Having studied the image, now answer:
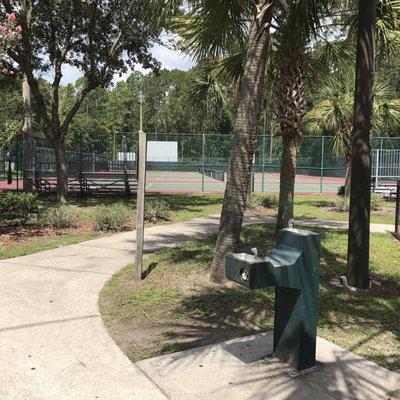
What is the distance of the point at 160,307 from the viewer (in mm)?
5246

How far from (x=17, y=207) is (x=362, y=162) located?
665cm

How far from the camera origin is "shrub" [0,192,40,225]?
381 inches

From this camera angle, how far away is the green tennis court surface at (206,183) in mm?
24469

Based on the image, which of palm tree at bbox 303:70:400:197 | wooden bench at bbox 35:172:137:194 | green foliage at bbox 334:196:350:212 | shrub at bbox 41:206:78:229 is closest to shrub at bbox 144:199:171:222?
shrub at bbox 41:206:78:229

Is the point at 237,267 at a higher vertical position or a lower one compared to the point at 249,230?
higher

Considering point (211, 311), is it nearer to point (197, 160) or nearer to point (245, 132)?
point (245, 132)

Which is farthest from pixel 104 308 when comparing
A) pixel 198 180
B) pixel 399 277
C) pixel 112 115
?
pixel 112 115

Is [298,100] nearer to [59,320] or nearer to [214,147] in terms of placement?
[59,320]

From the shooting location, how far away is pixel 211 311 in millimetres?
5086

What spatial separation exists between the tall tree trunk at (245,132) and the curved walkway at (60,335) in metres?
1.62

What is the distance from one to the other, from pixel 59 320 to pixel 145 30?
492 inches

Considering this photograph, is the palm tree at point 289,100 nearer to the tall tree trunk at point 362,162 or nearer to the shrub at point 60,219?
the tall tree trunk at point 362,162

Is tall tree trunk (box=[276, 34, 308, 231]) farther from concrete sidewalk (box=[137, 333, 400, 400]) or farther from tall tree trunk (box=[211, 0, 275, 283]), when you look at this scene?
concrete sidewalk (box=[137, 333, 400, 400])

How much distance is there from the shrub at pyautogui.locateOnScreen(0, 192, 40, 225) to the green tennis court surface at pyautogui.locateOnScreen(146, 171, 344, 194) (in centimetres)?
1357
